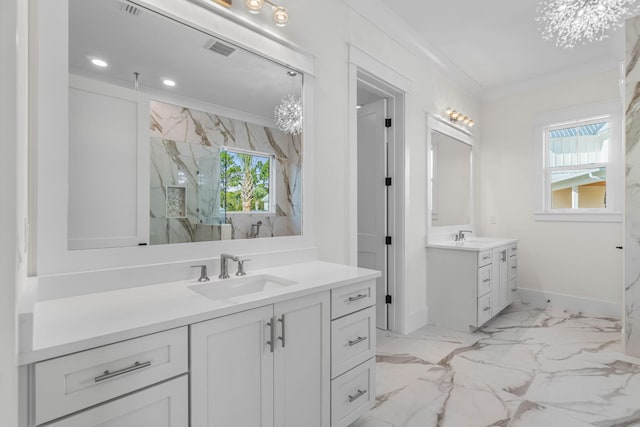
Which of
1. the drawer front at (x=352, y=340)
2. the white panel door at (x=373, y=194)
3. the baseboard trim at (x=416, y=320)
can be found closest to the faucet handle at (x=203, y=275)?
the drawer front at (x=352, y=340)

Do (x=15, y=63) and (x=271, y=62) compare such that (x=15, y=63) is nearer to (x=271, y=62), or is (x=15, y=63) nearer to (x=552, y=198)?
(x=271, y=62)

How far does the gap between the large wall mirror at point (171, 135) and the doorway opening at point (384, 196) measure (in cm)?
135

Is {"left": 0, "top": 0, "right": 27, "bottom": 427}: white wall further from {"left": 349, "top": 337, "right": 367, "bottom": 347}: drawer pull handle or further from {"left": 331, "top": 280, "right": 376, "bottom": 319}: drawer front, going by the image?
{"left": 349, "top": 337, "right": 367, "bottom": 347}: drawer pull handle

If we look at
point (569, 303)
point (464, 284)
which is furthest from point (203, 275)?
point (569, 303)

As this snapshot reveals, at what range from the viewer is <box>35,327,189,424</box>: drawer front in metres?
0.82

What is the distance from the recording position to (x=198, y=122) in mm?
1704

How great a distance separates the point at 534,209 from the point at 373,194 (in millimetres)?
2492

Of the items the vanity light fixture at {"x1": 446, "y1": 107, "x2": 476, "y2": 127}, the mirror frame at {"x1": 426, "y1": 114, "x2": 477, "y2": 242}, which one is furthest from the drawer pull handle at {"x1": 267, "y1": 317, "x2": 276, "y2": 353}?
the vanity light fixture at {"x1": 446, "y1": 107, "x2": 476, "y2": 127}

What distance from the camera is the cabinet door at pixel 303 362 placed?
1338 mm

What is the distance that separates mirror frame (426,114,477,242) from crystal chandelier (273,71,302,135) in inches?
73.6

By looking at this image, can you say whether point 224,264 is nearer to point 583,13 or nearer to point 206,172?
point 206,172

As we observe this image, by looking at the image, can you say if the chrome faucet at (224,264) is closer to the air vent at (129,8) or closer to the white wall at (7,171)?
the white wall at (7,171)

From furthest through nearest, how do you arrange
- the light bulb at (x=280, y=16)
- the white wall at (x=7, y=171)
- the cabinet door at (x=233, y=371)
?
the light bulb at (x=280, y=16) → the cabinet door at (x=233, y=371) → the white wall at (x=7, y=171)

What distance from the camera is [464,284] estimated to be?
3.20 metres
